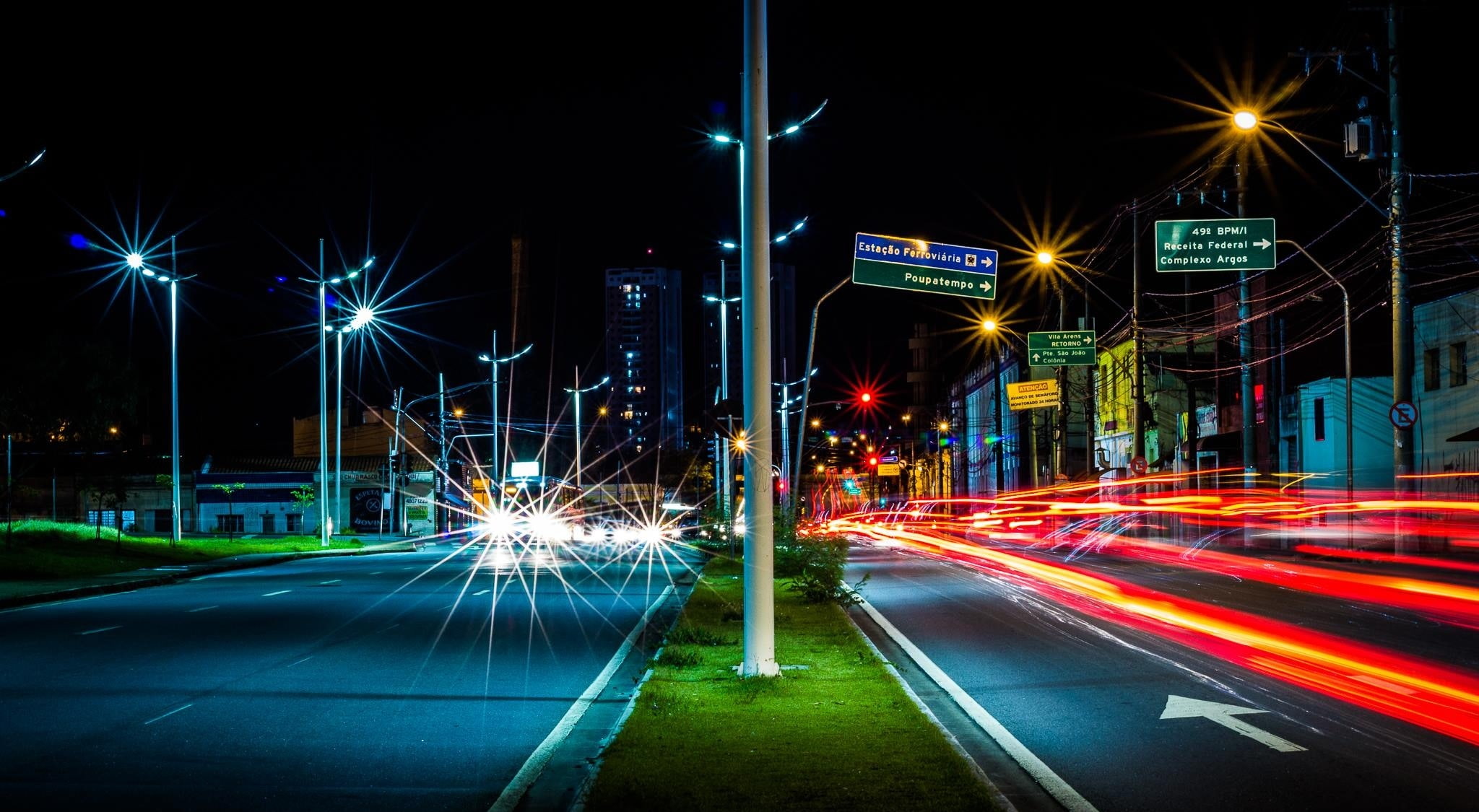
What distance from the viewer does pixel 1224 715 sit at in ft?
34.8

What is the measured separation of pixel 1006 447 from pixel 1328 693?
282 ft

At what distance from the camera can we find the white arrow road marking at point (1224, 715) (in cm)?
937

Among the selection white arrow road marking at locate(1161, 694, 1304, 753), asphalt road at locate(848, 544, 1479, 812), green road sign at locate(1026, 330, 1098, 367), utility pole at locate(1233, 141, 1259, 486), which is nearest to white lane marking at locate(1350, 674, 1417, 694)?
asphalt road at locate(848, 544, 1479, 812)

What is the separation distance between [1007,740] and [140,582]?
992 inches

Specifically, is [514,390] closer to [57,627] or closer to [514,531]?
[514,531]

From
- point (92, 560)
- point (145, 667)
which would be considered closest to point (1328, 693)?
point (145, 667)

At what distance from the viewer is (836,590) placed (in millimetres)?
21094

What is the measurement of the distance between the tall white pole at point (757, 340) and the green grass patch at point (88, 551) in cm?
2343

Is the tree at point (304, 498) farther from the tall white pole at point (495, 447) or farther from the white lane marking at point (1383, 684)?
the white lane marking at point (1383, 684)

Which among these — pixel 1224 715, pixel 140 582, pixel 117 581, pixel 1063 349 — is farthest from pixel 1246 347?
pixel 117 581

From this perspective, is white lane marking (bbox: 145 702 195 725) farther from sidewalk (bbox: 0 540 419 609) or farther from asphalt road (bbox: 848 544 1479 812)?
sidewalk (bbox: 0 540 419 609)

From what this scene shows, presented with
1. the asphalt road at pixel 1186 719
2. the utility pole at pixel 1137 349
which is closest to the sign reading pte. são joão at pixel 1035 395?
the utility pole at pixel 1137 349

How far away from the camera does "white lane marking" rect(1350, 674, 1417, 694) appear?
37.6ft

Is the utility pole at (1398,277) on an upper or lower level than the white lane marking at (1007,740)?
upper
